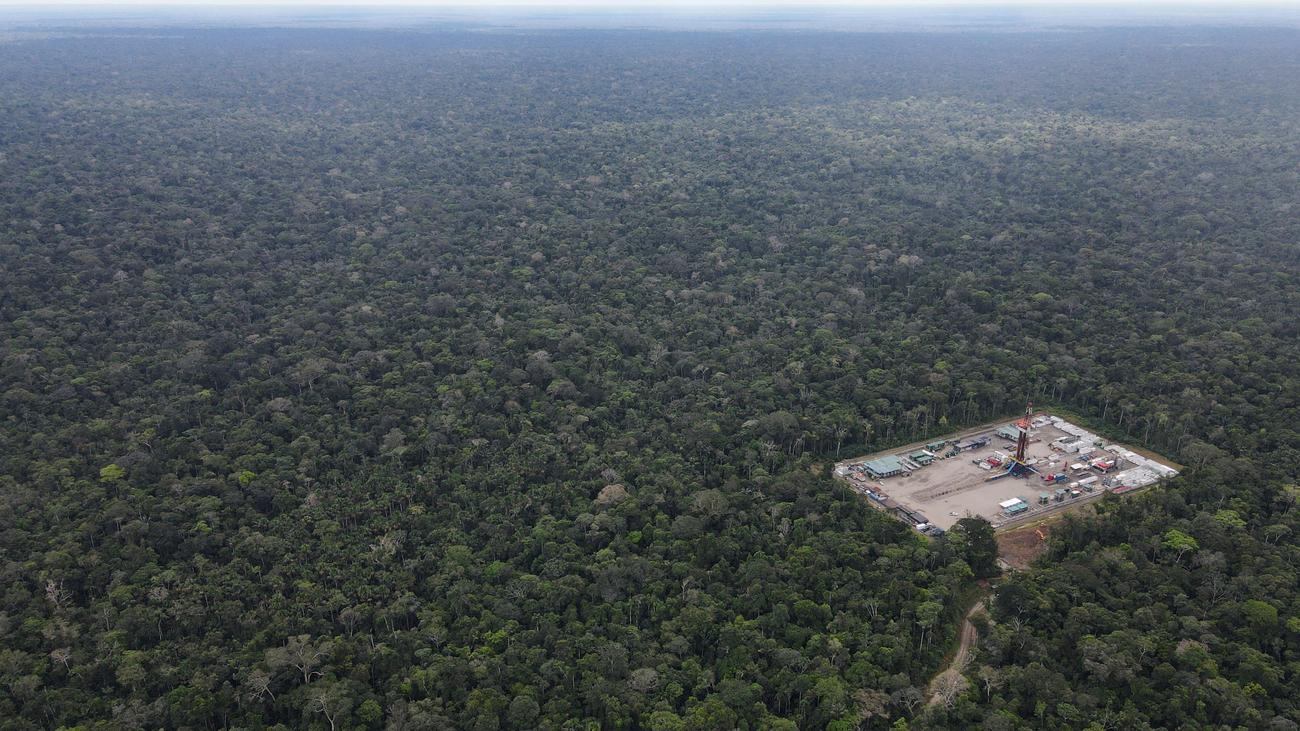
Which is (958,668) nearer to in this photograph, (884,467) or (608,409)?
(884,467)

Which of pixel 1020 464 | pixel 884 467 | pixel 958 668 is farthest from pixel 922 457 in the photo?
pixel 958 668

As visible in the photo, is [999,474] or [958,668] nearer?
[958,668]

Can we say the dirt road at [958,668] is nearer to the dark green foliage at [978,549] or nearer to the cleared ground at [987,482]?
the dark green foliage at [978,549]

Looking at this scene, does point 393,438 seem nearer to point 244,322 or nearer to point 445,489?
point 445,489

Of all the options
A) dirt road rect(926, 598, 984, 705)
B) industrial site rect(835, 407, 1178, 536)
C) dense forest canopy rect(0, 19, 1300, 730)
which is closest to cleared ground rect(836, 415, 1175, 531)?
industrial site rect(835, 407, 1178, 536)

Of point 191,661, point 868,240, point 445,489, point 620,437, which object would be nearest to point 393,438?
point 445,489

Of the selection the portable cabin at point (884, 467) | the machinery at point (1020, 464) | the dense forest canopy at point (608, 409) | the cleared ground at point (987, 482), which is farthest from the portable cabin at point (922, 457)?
the machinery at point (1020, 464)

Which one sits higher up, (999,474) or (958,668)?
(999,474)
